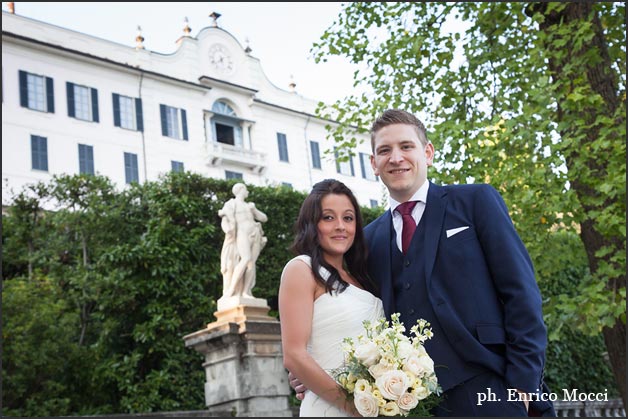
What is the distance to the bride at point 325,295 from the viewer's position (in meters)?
2.77

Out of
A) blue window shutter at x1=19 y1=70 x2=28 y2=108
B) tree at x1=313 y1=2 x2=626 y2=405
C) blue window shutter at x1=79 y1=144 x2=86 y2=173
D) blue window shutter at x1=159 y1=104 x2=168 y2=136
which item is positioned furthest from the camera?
blue window shutter at x1=159 y1=104 x2=168 y2=136

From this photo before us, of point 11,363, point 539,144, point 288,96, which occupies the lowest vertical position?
point 11,363

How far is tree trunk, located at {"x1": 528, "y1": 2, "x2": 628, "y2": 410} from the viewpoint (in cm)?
809

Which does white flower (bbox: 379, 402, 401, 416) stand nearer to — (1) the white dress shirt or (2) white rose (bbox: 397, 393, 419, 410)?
(2) white rose (bbox: 397, 393, 419, 410)

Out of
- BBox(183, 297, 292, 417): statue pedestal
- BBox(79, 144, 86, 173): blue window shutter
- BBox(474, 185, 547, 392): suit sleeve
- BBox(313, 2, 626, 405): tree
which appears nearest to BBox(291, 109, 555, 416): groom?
BBox(474, 185, 547, 392): suit sleeve

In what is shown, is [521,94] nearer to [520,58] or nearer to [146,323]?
[520,58]

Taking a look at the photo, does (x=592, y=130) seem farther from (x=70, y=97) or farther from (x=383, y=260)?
(x=70, y=97)

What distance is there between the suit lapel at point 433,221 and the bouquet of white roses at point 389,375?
388mm

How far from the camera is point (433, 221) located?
309 centimetres

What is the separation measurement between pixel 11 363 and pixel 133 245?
3.88 meters

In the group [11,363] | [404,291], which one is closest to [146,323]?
[11,363]

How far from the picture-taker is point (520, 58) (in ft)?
29.9

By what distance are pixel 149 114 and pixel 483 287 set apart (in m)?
24.6

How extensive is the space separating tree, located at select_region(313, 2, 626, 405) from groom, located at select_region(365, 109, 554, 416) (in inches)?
192
